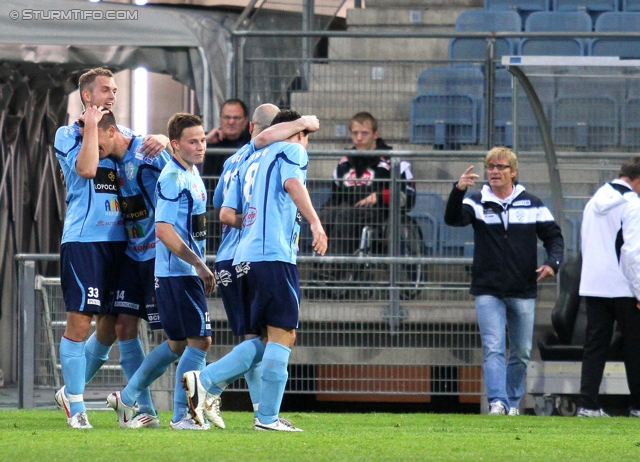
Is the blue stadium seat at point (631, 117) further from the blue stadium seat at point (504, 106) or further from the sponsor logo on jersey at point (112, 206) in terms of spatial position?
the sponsor logo on jersey at point (112, 206)

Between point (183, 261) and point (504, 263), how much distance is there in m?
3.52

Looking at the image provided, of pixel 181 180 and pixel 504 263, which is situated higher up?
pixel 181 180

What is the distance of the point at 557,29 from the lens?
523 inches

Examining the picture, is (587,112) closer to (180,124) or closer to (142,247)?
(180,124)

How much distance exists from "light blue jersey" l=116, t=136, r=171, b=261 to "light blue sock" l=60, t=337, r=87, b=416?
2.17 feet

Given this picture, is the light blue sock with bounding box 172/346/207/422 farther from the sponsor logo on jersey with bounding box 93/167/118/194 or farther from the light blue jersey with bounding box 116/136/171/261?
the sponsor logo on jersey with bounding box 93/167/118/194

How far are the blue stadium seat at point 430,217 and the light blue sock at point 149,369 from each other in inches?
155

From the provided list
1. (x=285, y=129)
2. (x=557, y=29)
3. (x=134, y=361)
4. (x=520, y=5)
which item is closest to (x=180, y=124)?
(x=285, y=129)

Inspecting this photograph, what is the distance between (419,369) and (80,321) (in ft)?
14.2

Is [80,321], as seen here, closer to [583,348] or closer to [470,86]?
[583,348]

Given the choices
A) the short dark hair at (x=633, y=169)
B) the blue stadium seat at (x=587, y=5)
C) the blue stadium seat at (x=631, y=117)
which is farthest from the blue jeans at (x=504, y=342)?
the blue stadium seat at (x=587, y=5)

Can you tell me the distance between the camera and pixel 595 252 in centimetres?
945

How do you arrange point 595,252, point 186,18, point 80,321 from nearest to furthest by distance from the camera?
point 80,321 < point 595,252 < point 186,18

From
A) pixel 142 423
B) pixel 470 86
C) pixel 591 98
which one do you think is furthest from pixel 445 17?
pixel 142 423
